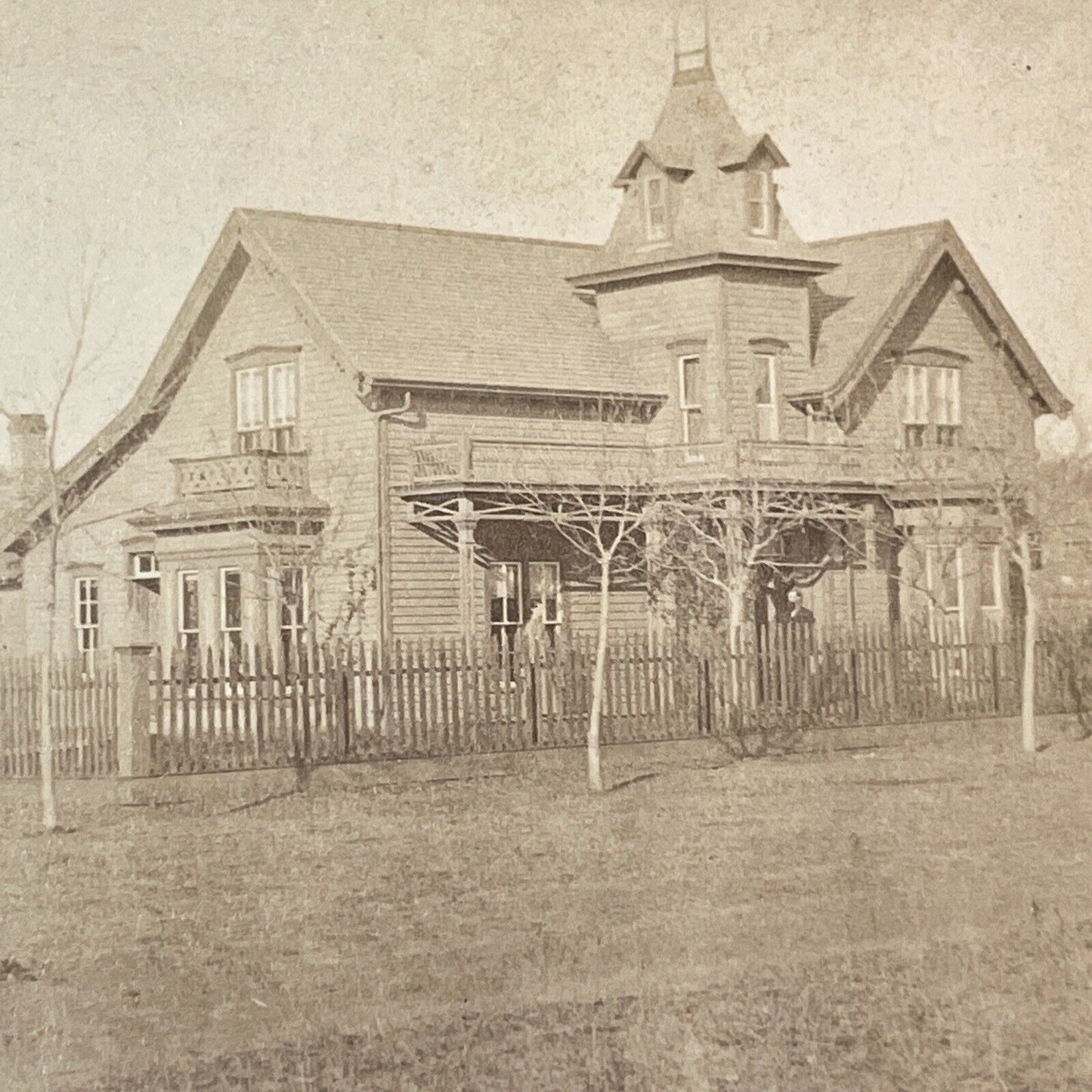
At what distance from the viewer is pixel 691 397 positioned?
29.0m

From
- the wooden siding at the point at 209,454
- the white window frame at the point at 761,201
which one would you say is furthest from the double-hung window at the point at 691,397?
the wooden siding at the point at 209,454

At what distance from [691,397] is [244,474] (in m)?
7.68

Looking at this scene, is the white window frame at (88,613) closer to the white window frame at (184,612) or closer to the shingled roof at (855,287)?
the white window frame at (184,612)

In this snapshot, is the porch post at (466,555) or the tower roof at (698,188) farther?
the tower roof at (698,188)

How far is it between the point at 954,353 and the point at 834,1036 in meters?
24.6

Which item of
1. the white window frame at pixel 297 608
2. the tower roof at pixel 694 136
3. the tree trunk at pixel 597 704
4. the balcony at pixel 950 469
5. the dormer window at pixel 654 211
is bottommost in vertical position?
the tree trunk at pixel 597 704

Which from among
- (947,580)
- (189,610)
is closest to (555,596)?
(189,610)

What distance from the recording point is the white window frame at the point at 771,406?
95.6 feet

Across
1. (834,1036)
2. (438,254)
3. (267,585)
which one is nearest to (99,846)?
(834,1036)

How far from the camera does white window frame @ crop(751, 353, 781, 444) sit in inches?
1147

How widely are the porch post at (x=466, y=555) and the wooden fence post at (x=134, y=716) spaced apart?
8797mm

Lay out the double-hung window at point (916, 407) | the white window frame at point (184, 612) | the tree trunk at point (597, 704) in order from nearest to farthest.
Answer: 1. the tree trunk at point (597, 704)
2. the white window frame at point (184, 612)
3. the double-hung window at point (916, 407)

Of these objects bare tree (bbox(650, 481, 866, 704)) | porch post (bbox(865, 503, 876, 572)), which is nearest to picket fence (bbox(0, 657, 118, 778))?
bare tree (bbox(650, 481, 866, 704))

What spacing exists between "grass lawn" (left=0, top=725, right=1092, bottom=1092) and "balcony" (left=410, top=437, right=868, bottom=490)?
32.7 feet
